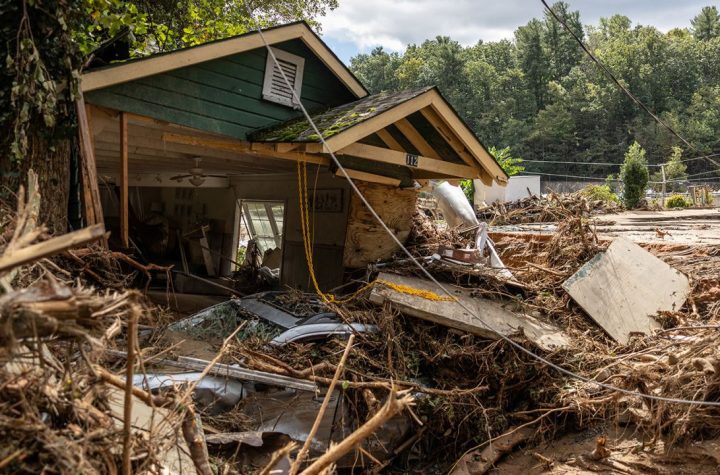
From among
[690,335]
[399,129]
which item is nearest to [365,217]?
[399,129]

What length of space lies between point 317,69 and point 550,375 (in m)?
5.66

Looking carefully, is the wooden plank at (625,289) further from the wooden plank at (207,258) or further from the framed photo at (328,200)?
the wooden plank at (207,258)

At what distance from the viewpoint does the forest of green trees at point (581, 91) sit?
55.7 metres

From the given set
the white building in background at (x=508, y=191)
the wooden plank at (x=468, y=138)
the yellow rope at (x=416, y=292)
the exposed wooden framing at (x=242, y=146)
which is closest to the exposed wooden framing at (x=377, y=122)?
the wooden plank at (x=468, y=138)

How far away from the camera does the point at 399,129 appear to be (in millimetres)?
8484

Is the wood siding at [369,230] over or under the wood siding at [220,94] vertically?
under

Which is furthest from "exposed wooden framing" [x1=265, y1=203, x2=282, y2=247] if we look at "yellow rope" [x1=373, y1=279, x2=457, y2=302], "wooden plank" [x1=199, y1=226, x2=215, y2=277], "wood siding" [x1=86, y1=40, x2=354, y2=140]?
"yellow rope" [x1=373, y1=279, x2=457, y2=302]

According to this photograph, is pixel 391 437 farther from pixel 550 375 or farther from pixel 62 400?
pixel 62 400

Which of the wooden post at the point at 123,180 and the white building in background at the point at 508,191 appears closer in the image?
the wooden post at the point at 123,180

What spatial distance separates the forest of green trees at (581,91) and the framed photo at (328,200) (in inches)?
1921

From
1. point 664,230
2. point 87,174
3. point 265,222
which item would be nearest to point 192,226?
point 265,222

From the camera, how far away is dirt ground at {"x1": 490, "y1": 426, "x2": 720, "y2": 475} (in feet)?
17.5

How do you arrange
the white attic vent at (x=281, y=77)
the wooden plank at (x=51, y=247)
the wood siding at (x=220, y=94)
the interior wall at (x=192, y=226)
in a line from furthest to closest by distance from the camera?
the interior wall at (x=192, y=226) < the white attic vent at (x=281, y=77) < the wood siding at (x=220, y=94) < the wooden plank at (x=51, y=247)

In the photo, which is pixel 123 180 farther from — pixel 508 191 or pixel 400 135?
pixel 508 191
